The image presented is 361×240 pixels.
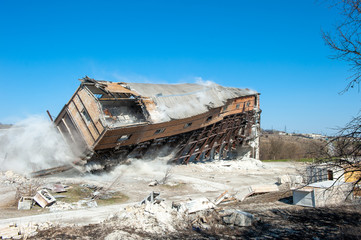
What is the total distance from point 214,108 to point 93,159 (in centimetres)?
994

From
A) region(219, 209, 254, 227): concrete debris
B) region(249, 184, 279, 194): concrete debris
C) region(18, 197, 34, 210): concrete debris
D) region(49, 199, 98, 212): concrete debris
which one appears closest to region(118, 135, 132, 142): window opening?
region(49, 199, 98, 212): concrete debris

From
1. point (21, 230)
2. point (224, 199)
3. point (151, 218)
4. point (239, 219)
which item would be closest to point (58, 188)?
point (21, 230)

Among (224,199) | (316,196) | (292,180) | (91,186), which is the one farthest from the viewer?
(292,180)

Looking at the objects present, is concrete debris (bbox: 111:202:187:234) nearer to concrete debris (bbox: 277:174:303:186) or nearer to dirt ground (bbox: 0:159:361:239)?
dirt ground (bbox: 0:159:361:239)

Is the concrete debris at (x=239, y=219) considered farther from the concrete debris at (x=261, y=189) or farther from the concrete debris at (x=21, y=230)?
the concrete debris at (x=21, y=230)

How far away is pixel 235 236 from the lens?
27.8ft

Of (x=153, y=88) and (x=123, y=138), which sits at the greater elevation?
(x=153, y=88)

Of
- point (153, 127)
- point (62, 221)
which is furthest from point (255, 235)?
point (153, 127)

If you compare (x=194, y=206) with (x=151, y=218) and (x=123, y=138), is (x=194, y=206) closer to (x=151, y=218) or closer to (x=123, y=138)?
(x=151, y=218)

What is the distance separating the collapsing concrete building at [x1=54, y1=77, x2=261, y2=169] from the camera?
16.1 meters

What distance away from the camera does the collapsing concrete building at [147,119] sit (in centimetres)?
1609

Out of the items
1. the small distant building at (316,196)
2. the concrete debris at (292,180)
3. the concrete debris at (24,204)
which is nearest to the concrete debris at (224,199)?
the small distant building at (316,196)

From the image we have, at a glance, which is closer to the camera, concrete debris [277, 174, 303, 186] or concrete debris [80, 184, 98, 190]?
concrete debris [80, 184, 98, 190]

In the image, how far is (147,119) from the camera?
17.1 m
